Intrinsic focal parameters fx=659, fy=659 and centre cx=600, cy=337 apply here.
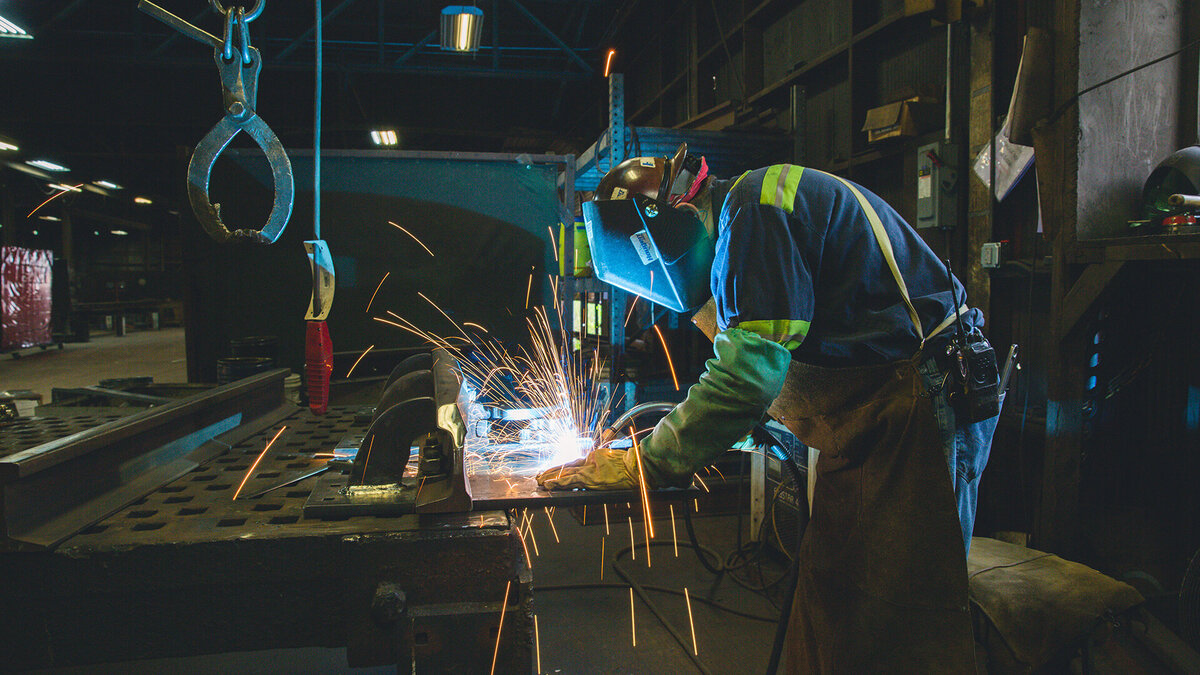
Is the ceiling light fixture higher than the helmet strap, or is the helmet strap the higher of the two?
the ceiling light fixture

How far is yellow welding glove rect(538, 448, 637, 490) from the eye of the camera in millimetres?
1428

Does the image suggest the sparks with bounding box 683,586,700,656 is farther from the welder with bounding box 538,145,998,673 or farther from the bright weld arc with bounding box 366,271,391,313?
the bright weld arc with bounding box 366,271,391,313

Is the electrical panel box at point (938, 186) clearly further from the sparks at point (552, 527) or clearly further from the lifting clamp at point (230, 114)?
the lifting clamp at point (230, 114)

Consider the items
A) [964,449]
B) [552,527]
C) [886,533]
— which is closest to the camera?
[886,533]

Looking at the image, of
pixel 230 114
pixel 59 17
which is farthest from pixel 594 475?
pixel 59 17

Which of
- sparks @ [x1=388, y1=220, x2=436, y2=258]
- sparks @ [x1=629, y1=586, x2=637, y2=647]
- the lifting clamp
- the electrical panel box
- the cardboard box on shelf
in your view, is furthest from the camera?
sparks @ [x1=388, y1=220, x2=436, y2=258]

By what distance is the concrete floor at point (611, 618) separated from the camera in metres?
2.40

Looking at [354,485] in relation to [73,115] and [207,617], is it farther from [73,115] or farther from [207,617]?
[73,115]

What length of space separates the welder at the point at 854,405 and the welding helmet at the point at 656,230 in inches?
7.8

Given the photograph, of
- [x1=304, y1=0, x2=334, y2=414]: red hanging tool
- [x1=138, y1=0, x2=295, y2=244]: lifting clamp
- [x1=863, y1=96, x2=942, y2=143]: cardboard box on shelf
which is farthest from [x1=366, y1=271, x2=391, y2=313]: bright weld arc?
[x1=863, y1=96, x2=942, y2=143]: cardboard box on shelf

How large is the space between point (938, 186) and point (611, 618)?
2.67 metres

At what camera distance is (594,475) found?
4.81ft

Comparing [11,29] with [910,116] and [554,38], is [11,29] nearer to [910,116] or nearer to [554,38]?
[554,38]

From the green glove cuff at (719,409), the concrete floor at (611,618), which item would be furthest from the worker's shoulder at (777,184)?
the concrete floor at (611,618)
